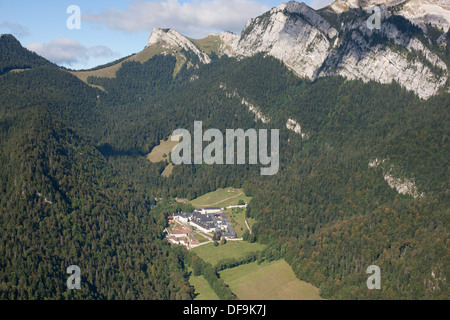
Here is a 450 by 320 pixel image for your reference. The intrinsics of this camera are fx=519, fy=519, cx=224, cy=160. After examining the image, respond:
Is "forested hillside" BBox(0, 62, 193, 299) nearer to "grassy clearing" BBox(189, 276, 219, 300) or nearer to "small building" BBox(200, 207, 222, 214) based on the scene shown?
"grassy clearing" BBox(189, 276, 219, 300)

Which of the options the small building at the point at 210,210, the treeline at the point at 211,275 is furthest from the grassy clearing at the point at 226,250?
the small building at the point at 210,210

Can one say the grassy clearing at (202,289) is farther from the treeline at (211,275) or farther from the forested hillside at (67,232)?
the forested hillside at (67,232)

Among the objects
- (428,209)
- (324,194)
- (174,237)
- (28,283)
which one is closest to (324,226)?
(324,194)

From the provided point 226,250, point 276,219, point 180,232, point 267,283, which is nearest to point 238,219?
point 276,219

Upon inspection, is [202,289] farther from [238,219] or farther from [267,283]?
[238,219]

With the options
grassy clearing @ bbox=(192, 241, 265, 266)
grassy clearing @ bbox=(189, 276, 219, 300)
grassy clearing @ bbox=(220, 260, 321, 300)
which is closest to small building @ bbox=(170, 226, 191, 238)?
grassy clearing @ bbox=(192, 241, 265, 266)

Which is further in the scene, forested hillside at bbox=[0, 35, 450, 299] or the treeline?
the treeline
